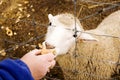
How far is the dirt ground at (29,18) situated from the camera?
3.49 meters

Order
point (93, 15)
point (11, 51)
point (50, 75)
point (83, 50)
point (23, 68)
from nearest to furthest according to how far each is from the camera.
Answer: point (23, 68) → point (83, 50) → point (50, 75) → point (11, 51) → point (93, 15)

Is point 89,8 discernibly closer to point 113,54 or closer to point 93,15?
point 93,15

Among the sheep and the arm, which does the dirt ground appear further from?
the arm

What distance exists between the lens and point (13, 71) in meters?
1.29

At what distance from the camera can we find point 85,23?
3.65 metres

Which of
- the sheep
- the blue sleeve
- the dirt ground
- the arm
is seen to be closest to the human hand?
the arm

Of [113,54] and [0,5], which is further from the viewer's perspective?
[0,5]

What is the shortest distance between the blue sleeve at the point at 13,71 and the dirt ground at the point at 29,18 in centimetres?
201

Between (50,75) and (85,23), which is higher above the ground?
(85,23)

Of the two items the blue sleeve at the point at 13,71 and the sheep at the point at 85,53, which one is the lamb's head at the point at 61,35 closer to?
→ the sheep at the point at 85,53

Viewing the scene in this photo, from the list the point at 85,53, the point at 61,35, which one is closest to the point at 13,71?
the point at 61,35

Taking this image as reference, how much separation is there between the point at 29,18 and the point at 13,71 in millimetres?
2641

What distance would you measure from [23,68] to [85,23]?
2.41 metres

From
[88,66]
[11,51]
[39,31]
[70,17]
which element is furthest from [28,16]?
[88,66]
